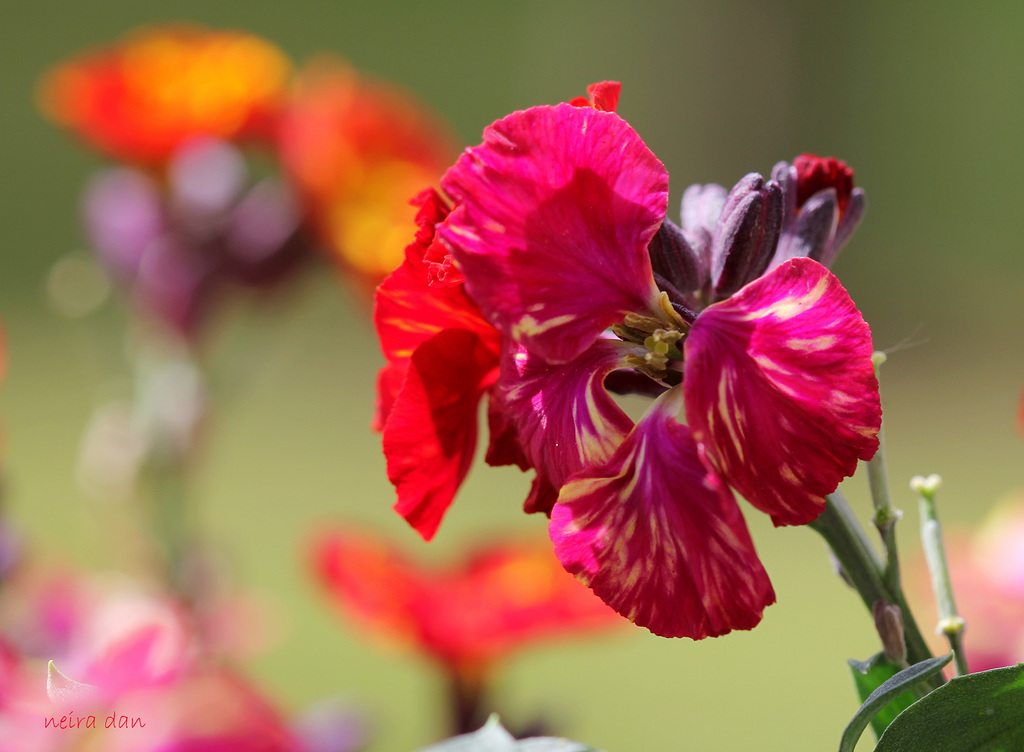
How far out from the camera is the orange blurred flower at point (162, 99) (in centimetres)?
90

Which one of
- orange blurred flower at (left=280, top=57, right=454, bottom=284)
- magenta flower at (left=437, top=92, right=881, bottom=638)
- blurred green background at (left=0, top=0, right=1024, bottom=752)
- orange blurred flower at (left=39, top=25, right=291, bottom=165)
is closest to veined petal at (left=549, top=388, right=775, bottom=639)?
magenta flower at (left=437, top=92, right=881, bottom=638)

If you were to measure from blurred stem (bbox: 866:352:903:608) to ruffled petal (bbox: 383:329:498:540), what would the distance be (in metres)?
0.11

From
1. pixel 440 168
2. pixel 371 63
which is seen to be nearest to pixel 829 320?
pixel 440 168

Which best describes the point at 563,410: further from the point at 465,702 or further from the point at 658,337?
the point at 465,702

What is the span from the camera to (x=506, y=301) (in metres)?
0.28

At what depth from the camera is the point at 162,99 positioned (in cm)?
91

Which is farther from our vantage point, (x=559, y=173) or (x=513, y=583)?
(x=513, y=583)

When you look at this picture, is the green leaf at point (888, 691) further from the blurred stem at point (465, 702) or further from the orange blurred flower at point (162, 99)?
the orange blurred flower at point (162, 99)

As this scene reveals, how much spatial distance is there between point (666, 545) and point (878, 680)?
0.08 meters

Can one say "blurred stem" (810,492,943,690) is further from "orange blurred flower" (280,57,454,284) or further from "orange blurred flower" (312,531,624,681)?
"orange blurred flower" (280,57,454,284)

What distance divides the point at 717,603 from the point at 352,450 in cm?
416

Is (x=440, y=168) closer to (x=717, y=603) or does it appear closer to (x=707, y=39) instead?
(x=717, y=603)

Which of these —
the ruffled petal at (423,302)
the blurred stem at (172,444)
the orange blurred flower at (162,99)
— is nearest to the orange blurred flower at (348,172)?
the orange blurred flower at (162,99)

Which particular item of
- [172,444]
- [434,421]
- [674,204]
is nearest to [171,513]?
[172,444]
